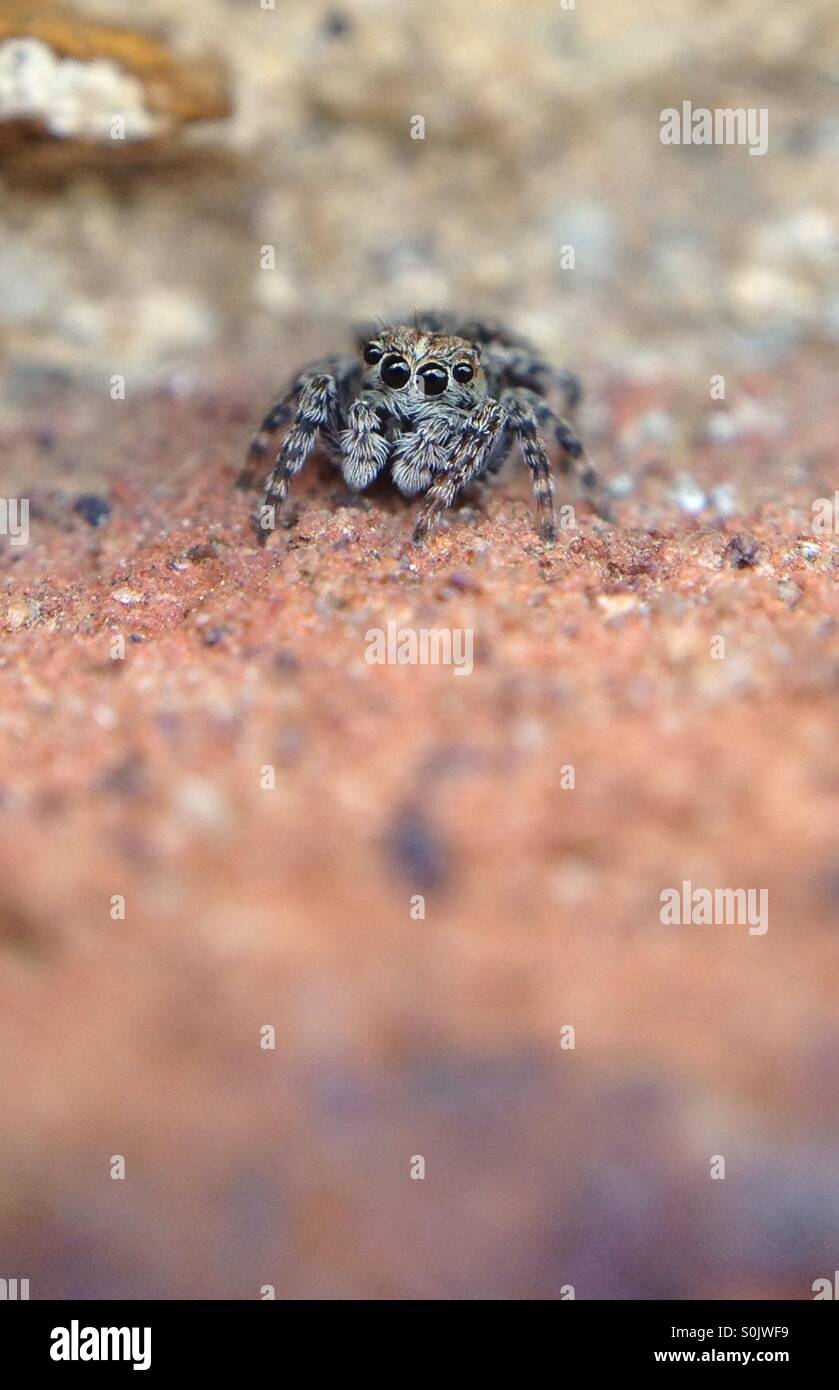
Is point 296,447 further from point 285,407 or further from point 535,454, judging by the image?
point 535,454

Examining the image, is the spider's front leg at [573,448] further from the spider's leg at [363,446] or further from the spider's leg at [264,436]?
the spider's leg at [264,436]

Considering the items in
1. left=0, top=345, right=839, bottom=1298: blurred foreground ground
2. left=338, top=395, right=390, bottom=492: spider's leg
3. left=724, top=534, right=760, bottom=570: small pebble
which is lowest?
left=0, top=345, right=839, bottom=1298: blurred foreground ground

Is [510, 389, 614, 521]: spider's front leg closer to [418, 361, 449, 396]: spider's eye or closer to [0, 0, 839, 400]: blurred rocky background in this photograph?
[418, 361, 449, 396]: spider's eye

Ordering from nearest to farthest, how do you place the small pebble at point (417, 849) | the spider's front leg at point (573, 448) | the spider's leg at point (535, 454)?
the small pebble at point (417, 849), the spider's leg at point (535, 454), the spider's front leg at point (573, 448)

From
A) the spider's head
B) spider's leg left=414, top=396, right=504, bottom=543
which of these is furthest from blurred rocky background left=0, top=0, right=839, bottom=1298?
the spider's head

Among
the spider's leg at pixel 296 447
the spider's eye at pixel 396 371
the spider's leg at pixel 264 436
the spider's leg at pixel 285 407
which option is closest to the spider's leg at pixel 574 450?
the spider's eye at pixel 396 371

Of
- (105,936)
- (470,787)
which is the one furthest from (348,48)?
(105,936)
